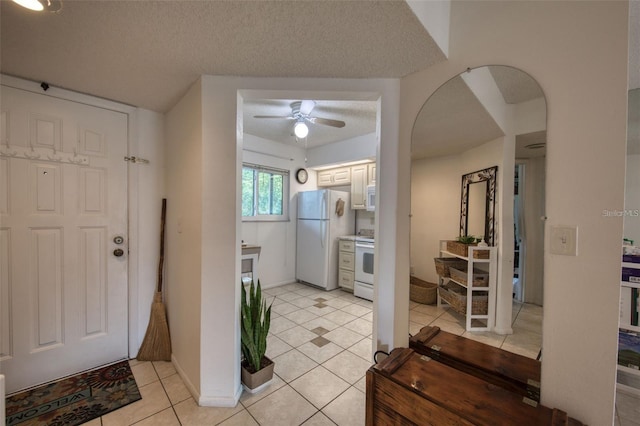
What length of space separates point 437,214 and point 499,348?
0.69 metres

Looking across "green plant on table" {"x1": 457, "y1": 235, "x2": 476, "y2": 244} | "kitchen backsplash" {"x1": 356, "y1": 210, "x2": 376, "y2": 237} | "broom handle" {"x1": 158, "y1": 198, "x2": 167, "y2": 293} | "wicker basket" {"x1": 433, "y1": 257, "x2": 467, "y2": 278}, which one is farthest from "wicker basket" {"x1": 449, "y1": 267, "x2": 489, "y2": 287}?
"kitchen backsplash" {"x1": 356, "y1": 210, "x2": 376, "y2": 237}

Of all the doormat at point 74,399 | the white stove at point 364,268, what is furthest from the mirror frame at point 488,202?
the doormat at point 74,399

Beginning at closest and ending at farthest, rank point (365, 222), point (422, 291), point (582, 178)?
point (582, 178) < point (422, 291) < point (365, 222)

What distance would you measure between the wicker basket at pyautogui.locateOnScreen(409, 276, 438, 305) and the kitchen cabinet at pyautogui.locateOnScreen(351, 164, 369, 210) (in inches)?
98.2

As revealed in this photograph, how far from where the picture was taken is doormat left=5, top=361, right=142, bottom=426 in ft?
4.64

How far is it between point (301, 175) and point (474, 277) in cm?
344

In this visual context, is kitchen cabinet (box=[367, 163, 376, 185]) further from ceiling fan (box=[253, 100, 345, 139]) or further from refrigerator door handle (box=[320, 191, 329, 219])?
ceiling fan (box=[253, 100, 345, 139])

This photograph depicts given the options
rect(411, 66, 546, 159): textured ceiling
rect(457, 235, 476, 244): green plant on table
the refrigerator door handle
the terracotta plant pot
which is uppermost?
rect(411, 66, 546, 159): textured ceiling

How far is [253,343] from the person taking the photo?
1.66 metres

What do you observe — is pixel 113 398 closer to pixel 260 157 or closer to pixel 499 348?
pixel 499 348

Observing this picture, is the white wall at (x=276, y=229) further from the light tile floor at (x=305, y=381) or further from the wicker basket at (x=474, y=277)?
the wicker basket at (x=474, y=277)

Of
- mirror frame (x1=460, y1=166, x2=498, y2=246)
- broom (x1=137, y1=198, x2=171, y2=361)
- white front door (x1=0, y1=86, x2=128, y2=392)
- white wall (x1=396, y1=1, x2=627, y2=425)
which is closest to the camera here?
white wall (x1=396, y1=1, x2=627, y2=425)

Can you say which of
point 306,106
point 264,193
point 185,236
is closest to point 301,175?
point 264,193

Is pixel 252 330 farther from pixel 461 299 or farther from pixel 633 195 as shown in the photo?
pixel 633 195
